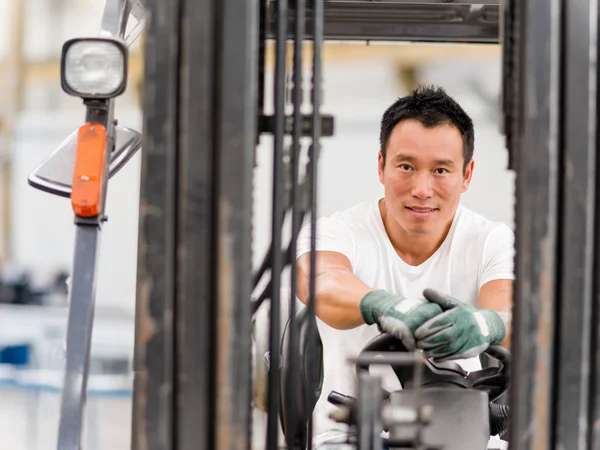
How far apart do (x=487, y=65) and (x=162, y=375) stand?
863 centimetres

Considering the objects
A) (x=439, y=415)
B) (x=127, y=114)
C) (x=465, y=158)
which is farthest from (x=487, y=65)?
(x=439, y=415)

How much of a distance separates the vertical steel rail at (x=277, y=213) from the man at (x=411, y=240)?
798 mm

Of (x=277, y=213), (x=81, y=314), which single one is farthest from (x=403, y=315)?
(x=81, y=314)

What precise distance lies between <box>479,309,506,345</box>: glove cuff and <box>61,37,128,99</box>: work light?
996mm

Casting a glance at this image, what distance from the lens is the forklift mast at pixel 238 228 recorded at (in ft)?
4.68

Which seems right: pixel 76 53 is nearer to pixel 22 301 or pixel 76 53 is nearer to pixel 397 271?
pixel 397 271

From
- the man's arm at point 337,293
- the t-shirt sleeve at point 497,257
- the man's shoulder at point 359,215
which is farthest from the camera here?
the man's shoulder at point 359,215

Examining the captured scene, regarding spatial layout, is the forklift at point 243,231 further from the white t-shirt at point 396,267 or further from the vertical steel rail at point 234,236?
the white t-shirt at point 396,267

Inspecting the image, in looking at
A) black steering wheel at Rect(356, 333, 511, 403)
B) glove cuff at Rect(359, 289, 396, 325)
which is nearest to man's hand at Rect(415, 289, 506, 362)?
glove cuff at Rect(359, 289, 396, 325)

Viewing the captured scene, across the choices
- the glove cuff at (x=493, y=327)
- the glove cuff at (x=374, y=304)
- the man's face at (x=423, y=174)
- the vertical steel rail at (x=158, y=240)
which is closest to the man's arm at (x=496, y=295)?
the man's face at (x=423, y=174)

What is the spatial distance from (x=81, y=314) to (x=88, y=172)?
0.31 meters

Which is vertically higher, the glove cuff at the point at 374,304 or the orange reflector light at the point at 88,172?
the orange reflector light at the point at 88,172

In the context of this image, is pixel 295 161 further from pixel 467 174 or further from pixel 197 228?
pixel 467 174

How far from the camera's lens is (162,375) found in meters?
1.47
